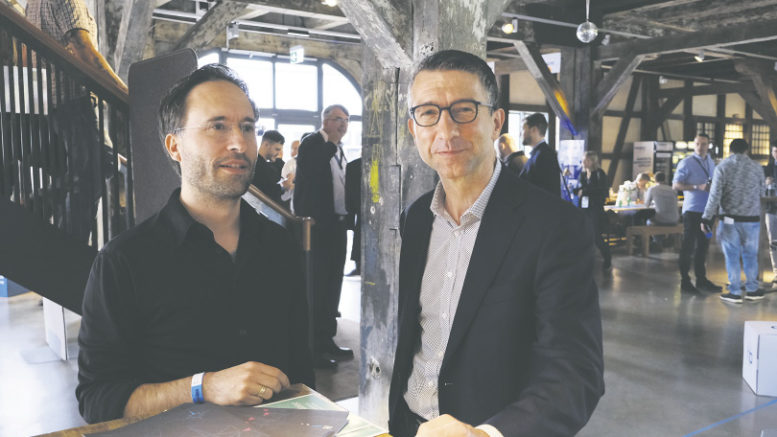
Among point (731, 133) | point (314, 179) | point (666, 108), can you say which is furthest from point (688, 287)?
point (731, 133)

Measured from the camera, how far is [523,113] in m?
15.9

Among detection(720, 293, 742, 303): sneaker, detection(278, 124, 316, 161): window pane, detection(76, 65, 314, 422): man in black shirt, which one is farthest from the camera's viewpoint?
detection(278, 124, 316, 161): window pane

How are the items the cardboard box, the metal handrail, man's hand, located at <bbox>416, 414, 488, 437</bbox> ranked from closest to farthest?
man's hand, located at <bbox>416, 414, 488, 437</bbox> → the metal handrail → the cardboard box

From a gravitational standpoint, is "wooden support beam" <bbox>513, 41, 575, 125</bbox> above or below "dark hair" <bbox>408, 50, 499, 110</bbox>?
above

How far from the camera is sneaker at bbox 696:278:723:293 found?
23.9 ft

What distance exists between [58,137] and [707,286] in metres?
6.99

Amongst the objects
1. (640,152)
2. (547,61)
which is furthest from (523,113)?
(547,61)

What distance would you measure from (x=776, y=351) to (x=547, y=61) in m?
7.48

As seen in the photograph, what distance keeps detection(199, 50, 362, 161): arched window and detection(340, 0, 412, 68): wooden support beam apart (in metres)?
9.76

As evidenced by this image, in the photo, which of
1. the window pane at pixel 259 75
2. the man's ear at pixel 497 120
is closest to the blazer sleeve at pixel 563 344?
the man's ear at pixel 497 120

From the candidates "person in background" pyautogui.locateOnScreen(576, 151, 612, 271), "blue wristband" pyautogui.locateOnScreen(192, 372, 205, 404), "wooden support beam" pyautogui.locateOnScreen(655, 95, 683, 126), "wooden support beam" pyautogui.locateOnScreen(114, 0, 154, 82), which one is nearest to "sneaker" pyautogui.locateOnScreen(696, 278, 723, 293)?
"person in background" pyautogui.locateOnScreen(576, 151, 612, 271)

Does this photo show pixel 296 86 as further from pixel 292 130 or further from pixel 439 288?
pixel 439 288

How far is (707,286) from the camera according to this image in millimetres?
7324

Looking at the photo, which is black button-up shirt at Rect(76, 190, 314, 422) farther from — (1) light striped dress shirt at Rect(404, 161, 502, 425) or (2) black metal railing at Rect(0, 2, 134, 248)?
(2) black metal railing at Rect(0, 2, 134, 248)
